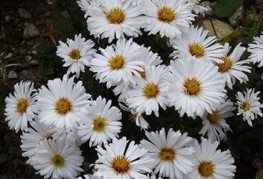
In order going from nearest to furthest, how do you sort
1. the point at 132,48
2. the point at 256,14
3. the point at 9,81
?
the point at 132,48, the point at 9,81, the point at 256,14

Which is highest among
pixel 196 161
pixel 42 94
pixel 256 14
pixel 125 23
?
pixel 256 14

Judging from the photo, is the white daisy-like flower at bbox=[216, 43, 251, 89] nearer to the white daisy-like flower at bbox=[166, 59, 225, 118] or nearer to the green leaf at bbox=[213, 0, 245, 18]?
the white daisy-like flower at bbox=[166, 59, 225, 118]

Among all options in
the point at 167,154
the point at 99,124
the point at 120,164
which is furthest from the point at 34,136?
the point at 167,154

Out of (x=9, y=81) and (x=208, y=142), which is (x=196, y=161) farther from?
(x=9, y=81)

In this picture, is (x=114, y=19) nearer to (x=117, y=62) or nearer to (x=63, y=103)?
(x=117, y=62)

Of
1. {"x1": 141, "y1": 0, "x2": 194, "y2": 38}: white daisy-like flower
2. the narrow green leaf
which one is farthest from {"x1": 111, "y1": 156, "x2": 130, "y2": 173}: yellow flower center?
the narrow green leaf

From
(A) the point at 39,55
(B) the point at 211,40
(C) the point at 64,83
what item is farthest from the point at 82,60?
(B) the point at 211,40
